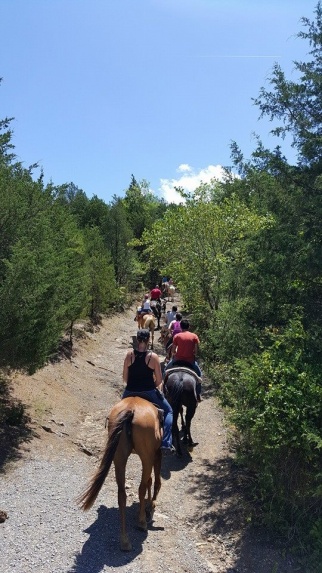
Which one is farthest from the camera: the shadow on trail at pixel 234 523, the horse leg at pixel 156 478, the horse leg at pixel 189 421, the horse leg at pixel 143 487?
the horse leg at pixel 189 421

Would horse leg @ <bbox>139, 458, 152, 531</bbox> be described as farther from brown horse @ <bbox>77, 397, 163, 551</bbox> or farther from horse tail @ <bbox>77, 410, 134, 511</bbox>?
horse tail @ <bbox>77, 410, 134, 511</bbox>

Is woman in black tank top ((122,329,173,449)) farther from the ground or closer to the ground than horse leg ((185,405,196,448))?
farther from the ground

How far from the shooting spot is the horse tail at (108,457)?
15.9ft

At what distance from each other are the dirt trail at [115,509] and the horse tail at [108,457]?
600 mm

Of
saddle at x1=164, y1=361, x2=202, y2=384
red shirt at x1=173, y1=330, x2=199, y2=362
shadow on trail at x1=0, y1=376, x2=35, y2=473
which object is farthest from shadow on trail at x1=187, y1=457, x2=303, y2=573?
shadow on trail at x1=0, y1=376, x2=35, y2=473

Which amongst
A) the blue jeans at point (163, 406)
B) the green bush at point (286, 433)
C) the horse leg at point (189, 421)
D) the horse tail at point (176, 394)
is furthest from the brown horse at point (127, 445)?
the horse leg at point (189, 421)

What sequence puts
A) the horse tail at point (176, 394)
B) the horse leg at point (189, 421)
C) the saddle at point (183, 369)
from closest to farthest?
the horse tail at point (176, 394) → the horse leg at point (189, 421) → the saddle at point (183, 369)

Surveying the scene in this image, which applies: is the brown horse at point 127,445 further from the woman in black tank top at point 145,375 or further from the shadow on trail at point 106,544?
the woman in black tank top at point 145,375

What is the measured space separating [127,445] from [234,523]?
1.96 m

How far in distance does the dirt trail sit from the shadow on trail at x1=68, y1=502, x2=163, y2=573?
11 millimetres

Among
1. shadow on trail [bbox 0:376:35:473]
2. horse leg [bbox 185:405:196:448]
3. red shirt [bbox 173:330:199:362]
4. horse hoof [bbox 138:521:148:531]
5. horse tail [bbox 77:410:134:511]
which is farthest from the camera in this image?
red shirt [bbox 173:330:199:362]

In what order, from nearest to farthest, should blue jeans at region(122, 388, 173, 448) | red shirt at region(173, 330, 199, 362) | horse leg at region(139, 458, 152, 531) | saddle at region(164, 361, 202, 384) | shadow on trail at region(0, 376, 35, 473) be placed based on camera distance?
horse leg at region(139, 458, 152, 531)
blue jeans at region(122, 388, 173, 448)
shadow on trail at region(0, 376, 35, 473)
saddle at region(164, 361, 202, 384)
red shirt at region(173, 330, 199, 362)

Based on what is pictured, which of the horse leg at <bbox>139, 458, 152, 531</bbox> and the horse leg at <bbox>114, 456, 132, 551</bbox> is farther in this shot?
the horse leg at <bbox>139, 458, 152, 531</bbox>

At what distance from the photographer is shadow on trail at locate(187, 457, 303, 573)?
16.6 ft
